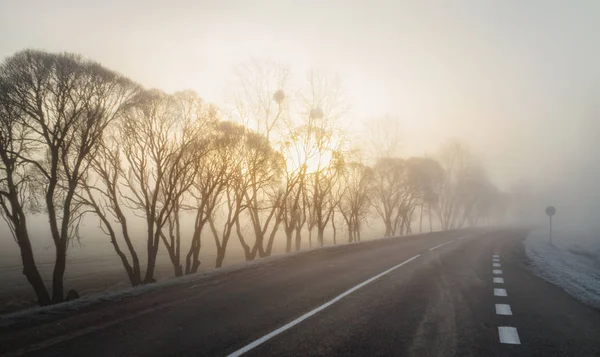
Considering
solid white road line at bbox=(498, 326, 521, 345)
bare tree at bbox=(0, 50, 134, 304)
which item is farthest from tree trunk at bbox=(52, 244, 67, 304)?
solid white road line at bbox=(498, 326, 521, 345)

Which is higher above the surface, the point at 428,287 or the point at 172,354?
the point at 172,354

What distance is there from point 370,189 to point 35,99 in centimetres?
3970

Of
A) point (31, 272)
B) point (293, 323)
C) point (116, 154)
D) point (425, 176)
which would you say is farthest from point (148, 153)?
point (425, 176)

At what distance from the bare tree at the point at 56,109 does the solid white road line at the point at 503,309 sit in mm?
16429

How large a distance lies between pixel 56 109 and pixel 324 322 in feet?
49.9

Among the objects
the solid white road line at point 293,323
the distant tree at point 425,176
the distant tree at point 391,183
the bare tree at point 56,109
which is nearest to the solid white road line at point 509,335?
the solid white road line at point 293,323

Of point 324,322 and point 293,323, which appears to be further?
point 324,322

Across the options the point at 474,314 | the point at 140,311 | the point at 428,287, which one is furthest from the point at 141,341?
the point at 428,287

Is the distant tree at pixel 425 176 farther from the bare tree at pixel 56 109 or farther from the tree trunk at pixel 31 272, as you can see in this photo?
the tree trunk at pixel 31 272

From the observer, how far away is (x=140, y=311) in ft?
22.8

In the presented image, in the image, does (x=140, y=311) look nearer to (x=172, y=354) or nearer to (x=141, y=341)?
(x=141, y=341)

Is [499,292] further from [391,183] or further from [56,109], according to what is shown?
[391,183]

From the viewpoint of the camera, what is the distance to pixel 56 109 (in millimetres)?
15258

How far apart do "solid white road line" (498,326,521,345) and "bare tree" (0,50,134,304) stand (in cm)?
1658
